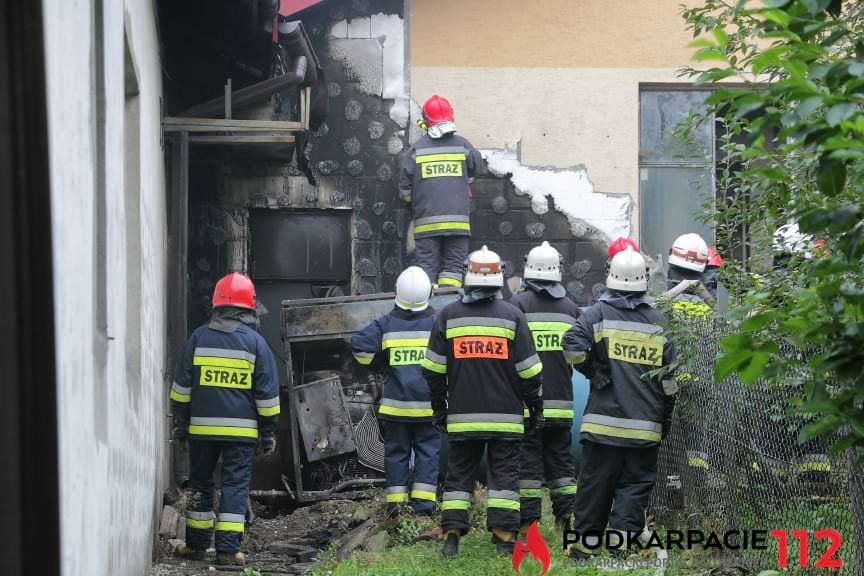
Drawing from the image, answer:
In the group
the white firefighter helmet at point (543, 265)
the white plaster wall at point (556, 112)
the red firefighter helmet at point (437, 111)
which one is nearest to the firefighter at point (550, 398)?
the white firefighter helmet at point (543, 265)

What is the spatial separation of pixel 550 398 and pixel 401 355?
1.22m

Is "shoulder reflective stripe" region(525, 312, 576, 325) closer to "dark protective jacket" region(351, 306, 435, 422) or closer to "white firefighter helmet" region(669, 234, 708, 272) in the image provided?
"dark protective jacket" region(351, 306, 435, 422)

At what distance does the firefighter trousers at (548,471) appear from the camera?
8.10m

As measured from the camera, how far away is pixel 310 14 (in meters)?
12.1

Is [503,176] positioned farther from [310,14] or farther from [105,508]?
[105,508]

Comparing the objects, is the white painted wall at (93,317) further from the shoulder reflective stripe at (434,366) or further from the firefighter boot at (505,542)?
the firefighter boot at (505,542)

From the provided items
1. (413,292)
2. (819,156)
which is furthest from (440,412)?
(819,156)

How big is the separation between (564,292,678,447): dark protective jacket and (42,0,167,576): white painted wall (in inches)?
107

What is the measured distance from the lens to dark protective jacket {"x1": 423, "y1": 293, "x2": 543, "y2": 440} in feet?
24.5

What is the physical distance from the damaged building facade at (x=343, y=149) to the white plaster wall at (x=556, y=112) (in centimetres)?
2

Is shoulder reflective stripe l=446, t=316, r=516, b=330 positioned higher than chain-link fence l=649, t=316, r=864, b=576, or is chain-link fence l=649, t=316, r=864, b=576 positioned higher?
shoulder reflective stripe l=446, t=316, r=516, b=330

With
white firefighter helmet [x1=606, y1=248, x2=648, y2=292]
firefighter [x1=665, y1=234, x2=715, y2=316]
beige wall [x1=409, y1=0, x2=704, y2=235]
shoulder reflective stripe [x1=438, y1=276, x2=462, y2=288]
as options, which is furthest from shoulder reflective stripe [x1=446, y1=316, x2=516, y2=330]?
beige wall [x1=409, y1=0, x2=704, y2=235]

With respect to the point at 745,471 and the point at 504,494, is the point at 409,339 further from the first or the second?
the point at 745,471

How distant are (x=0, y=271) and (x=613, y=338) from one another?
5137mm
